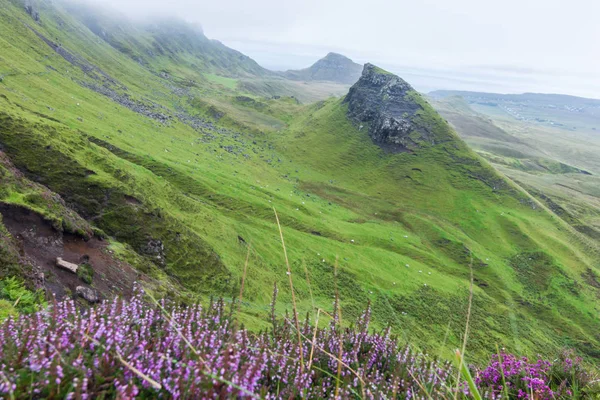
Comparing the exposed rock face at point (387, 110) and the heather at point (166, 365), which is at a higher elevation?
the exposed rock face at point (387, 110)

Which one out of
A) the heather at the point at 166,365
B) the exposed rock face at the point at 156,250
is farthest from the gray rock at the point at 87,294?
the exposed rock face at the point at 156,250

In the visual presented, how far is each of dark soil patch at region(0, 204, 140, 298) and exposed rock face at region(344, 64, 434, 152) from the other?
11356 cm

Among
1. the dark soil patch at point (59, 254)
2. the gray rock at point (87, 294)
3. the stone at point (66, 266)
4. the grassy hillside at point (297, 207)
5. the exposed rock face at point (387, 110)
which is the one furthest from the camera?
the exposed rock face at point (387, 110)

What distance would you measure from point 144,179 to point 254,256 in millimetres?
13265

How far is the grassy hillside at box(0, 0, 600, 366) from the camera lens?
2425 centimetres

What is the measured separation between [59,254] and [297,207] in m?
52.5

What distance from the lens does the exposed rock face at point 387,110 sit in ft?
399

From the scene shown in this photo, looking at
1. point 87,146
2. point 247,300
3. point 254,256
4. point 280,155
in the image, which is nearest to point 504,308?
point 254,256

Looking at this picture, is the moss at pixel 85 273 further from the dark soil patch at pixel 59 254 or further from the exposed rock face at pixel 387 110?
the exposed rock face at pixel 387 110

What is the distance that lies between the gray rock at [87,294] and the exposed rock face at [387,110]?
382ft

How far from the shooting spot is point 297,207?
219ft

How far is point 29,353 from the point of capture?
3875 mm

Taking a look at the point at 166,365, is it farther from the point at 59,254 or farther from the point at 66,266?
the point at 59,254

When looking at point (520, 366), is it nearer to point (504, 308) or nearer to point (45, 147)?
point (45, 147)
